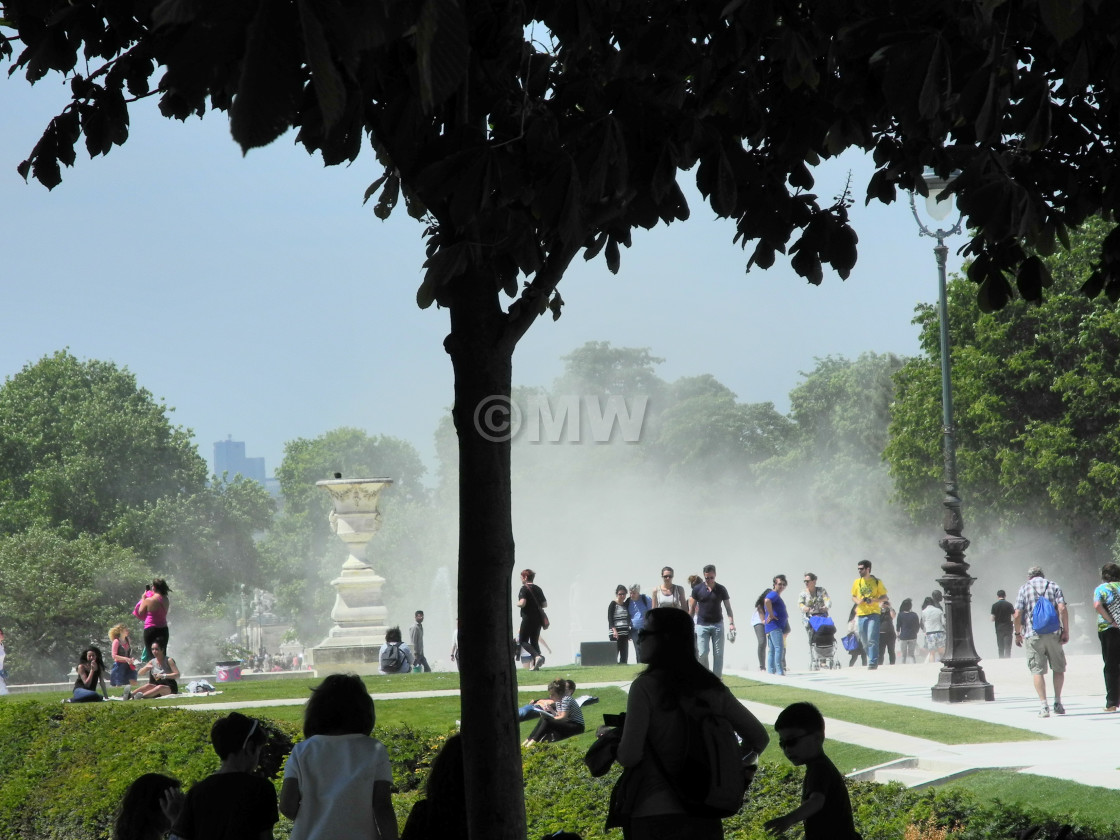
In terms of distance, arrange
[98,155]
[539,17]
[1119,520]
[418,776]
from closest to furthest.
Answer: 1. [539,17]
2. [98,155]
3. [418,776]
4. [1119,520]

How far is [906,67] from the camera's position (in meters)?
2.91

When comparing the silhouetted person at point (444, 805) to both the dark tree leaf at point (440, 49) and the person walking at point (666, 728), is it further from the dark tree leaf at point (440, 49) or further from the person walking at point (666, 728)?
→ the dark tree leaf at point (440, 49)

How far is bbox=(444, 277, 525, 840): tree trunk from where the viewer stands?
180 inches

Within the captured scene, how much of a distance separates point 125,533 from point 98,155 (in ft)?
175

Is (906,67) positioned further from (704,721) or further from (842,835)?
(842,835)

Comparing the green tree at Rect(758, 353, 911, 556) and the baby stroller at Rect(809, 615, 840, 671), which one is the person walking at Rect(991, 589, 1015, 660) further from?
the green tree at Rect(758, 353, 911, 556)

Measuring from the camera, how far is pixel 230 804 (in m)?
4.76

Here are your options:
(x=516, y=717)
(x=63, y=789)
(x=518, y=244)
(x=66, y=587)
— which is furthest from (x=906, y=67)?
(x=66, y=587)

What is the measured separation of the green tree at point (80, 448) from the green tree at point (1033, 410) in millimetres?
34712

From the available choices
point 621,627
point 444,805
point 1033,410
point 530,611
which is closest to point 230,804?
point 444,805

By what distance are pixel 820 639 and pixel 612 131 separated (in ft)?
81.2

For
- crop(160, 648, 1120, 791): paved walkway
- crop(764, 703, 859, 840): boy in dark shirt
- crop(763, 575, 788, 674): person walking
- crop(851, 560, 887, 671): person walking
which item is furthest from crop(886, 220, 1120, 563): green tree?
crop(764, 703, 859, 840): boy in dark shirt

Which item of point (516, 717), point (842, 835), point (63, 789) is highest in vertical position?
point (516, 717)

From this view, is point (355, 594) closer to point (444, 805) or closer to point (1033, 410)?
point (1033, 410)
